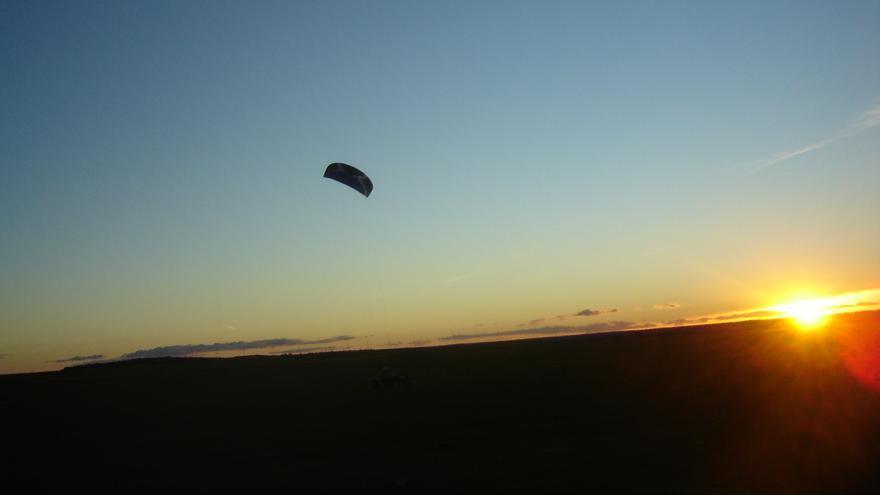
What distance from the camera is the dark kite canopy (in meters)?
33.7

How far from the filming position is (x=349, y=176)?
33.7 meters

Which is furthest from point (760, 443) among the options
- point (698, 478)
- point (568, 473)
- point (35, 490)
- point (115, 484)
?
point (35, 490)

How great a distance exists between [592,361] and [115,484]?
36.4 m

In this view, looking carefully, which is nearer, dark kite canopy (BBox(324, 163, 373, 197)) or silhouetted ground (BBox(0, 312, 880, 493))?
silhouetted ground (BBox(0, 312, 880, 493))

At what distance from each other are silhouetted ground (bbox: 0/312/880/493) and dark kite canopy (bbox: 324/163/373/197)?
34.6 feet

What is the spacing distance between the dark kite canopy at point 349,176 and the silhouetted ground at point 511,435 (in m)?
10.5

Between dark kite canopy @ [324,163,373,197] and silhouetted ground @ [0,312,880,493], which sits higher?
dark kite canopy @ [324,163,373,197]

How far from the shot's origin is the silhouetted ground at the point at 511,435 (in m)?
17.8

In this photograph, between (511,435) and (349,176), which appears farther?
(349,176)

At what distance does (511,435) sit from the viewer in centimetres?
2338

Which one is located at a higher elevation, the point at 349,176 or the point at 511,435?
the point at 349,176

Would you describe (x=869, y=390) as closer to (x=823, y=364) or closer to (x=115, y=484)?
(x=823, y=364)

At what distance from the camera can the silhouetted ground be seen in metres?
17.8

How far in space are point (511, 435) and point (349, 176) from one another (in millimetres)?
15641
